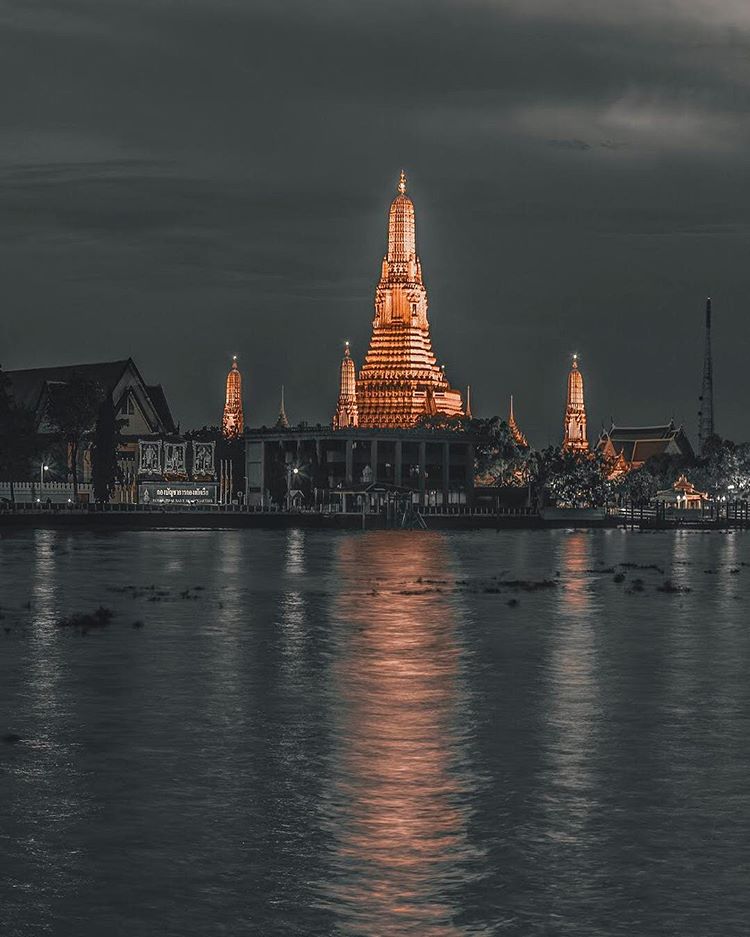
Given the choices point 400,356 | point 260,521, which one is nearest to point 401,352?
point 400,356

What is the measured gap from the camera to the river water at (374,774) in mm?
11914

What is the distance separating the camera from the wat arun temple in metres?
172

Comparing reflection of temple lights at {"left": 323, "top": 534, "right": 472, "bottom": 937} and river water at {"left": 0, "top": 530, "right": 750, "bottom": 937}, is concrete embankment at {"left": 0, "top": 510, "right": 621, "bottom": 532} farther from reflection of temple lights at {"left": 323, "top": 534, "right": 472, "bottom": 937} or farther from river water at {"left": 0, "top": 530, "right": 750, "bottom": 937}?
reflection of temple lights at {"left": 323, "top": 534, "right": 472, "bottom": 937}

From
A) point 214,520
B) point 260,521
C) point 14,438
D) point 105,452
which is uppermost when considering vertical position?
point 14,438

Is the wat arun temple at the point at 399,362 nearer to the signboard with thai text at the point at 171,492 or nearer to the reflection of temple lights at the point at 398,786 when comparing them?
the signboard with thai text at the point at 171,492

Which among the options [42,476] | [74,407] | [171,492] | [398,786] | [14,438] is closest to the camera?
[398,786]

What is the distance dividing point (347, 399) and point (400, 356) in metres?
8.04

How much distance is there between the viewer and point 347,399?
7028 inches

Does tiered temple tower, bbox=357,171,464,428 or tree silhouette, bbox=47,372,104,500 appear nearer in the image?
tree silhouette, bbox=47,372,104,500

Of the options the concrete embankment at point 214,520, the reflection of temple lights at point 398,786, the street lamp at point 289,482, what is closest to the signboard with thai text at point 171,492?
the concrete embankment at point 214,520

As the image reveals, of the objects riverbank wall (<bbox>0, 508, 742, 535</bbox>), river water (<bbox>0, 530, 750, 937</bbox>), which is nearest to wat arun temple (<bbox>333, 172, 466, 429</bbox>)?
riverbank wall (<bbox>0, 508, 742, 535</bbox>)

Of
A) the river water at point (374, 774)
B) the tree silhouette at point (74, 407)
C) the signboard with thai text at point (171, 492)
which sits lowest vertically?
the river water at point (374, 774)

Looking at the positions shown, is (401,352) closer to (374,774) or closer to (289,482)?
(289,482)

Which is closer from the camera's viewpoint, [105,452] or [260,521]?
[260,521]
